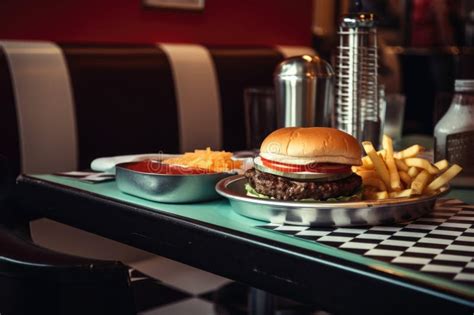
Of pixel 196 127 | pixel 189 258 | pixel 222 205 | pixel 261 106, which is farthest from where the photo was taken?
pixel 196 127

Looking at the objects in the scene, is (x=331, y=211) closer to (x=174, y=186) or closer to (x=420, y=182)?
(x=420, y=182)

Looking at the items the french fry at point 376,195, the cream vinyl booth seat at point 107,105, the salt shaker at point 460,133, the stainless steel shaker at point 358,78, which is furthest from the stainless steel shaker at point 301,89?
the cream vinyl booth seat at point 107,105

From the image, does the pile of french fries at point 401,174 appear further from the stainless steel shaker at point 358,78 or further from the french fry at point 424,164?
the stainless steel shaker at point 358,78

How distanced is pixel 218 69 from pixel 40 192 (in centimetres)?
153

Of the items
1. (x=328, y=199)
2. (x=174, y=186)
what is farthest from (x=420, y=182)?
(x=174, y=186)

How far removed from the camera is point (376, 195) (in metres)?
1.32

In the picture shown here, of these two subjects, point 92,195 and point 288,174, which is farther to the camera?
point 92,195

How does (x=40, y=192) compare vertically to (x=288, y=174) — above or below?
below

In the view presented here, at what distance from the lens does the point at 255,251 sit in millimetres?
1122

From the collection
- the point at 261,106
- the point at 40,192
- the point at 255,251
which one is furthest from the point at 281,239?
the point at 261,106

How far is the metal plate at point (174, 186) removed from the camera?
139 cm

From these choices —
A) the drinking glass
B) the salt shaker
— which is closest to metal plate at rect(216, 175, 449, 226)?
the salt shaker

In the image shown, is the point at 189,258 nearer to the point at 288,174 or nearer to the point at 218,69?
the point at 288,174

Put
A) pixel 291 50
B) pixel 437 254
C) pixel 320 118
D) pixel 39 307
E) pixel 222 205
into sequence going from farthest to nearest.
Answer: pixel 291 50 < pixel 320 118 < pixel 222 205 < pixel 437 254 < pixel 39 307
